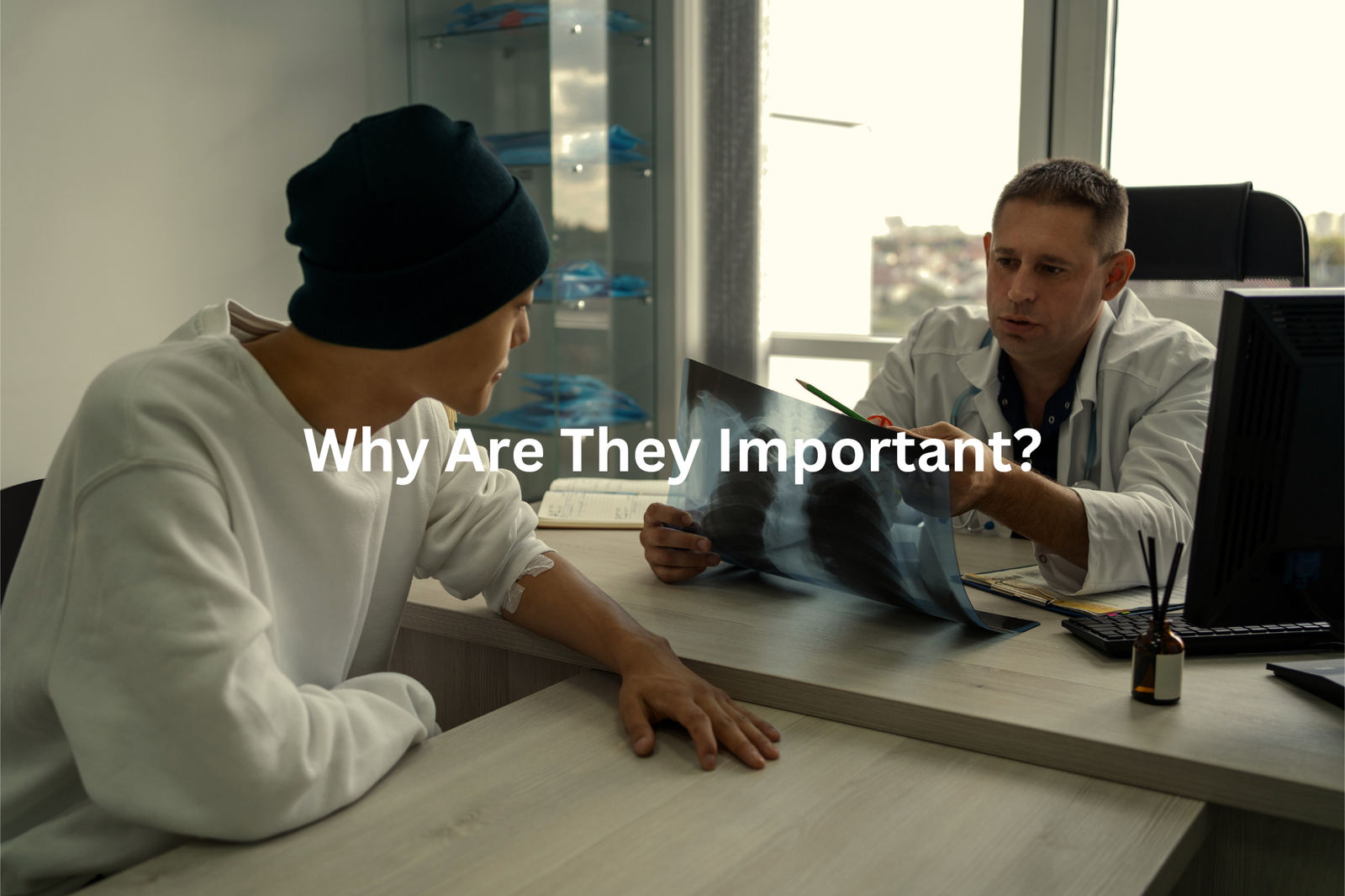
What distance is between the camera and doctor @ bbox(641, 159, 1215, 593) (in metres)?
1.33

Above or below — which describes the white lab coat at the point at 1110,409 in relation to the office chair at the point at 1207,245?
below

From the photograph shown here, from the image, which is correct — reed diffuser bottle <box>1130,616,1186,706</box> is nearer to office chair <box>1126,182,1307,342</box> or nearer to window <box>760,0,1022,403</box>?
office chair <box>1126,182,1307,342</box>

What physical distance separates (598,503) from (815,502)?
690 mm

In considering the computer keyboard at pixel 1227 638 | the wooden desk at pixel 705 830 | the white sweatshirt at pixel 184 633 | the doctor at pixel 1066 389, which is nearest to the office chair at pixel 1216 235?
the doctor at pixel 1066 389

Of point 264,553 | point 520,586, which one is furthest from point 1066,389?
point 264,553

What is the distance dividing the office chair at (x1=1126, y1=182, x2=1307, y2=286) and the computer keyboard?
817 mm

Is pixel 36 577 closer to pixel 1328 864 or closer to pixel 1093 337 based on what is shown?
pixel 1328 864

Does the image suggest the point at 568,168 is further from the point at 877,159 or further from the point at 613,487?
the point at 613,487

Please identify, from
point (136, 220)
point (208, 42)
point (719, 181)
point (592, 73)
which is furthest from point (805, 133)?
point (136, 220)

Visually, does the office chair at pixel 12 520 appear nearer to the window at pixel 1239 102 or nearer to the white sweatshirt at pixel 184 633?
the white sweatshirt at pixel 184 633

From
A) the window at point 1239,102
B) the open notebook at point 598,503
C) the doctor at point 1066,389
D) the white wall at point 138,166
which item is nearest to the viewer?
the doctor at point 1066,389

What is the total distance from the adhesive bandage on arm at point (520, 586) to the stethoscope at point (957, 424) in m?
0.67

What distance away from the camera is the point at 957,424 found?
1818 mm

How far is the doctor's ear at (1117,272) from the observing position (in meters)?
1.73
